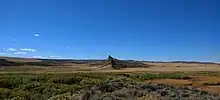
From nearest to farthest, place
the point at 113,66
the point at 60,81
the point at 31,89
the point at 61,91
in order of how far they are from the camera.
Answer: the point at 61,91 → the point at 31,89 → the point at 60,81 → the point at 113,66

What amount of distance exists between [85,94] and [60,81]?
17.0 m

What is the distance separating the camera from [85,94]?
58.4ft

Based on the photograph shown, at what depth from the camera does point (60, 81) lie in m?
34.5

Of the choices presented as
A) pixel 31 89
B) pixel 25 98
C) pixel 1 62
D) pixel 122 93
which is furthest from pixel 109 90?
pixel 1 62

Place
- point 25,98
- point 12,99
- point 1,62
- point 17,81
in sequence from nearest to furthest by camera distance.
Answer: point 12,99 < point 25,98 < point 17,81 < point 1,62

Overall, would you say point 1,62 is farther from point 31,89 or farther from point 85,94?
point 85,94

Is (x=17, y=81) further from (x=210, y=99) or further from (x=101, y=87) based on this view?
(x=210, y=99)

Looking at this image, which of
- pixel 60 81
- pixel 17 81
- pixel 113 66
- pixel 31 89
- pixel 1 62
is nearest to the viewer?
pixel 31 89

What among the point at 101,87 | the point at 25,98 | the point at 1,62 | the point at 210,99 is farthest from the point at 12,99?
the point at 1,62

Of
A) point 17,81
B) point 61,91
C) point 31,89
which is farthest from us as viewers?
point 17,81

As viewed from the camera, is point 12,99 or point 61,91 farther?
point 61,91

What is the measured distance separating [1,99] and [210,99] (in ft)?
38.4

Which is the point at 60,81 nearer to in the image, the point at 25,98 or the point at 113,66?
the point at 25,98

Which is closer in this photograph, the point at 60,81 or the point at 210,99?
the point at 210,99
